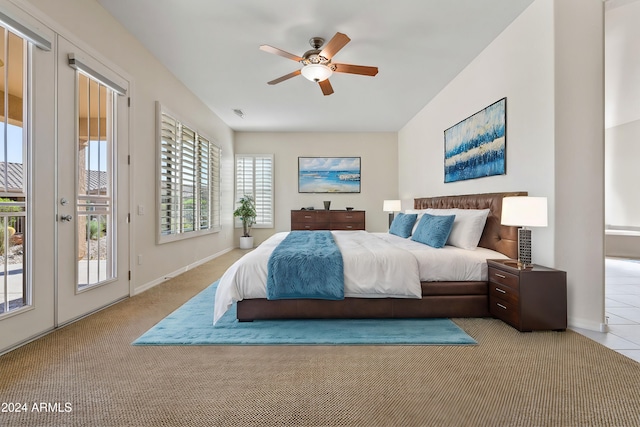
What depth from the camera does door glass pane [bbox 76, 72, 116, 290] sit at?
2723 millimetres

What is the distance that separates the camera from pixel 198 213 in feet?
17.2

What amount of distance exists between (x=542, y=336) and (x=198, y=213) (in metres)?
5.05

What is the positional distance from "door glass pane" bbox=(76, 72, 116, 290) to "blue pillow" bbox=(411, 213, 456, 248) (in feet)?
11.4

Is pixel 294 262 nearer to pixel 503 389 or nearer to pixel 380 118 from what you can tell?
pixel 503 389

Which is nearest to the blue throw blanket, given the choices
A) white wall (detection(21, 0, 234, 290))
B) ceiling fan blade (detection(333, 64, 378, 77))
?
white wall (detection(21, 0, 234, 290))

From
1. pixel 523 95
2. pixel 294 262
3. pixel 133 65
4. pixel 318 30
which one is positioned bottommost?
pixel 294 262

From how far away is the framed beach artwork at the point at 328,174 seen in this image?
24.1ft

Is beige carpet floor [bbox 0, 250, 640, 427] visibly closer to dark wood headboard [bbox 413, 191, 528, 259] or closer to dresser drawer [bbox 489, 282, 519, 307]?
dresser drawer [bbox 489, 282, 519, 307]

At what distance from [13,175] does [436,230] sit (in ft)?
12.2

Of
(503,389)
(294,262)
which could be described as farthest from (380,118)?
(503,389)

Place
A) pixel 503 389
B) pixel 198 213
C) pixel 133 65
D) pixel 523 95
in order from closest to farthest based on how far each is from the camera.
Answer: pixel 503 389 < pixel 523 95 < pixel 133 65 < pixel 198 213

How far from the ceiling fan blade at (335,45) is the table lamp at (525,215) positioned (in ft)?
6.83

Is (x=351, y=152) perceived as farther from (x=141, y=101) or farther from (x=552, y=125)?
(x=552, y=125)

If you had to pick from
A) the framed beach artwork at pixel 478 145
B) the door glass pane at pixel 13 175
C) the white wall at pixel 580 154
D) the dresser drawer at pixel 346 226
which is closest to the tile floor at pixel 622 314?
the white wall at pixel 580 154
